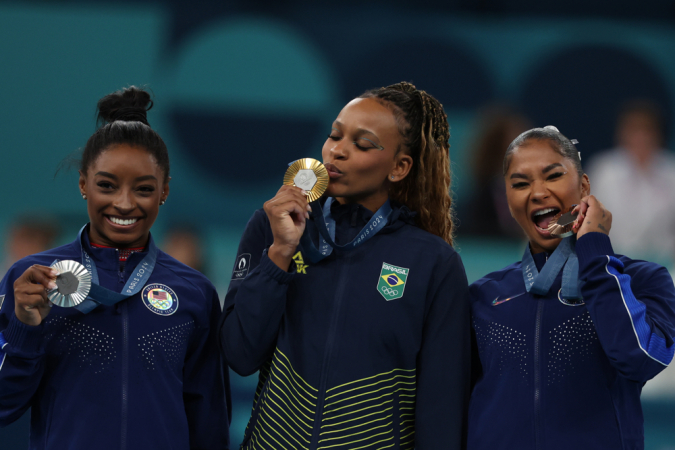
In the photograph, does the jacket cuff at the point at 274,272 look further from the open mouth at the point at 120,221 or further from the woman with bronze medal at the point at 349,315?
the open mouth at the point at 120,221

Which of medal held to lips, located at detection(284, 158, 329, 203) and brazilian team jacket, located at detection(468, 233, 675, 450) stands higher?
medal held to lips, located at detection(284, 158, 329, 203)

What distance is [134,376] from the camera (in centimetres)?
235

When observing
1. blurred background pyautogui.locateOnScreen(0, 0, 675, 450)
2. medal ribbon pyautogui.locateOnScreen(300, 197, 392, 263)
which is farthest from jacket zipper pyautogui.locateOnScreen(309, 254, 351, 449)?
blurred background pyautogui.locateOnScreen(0, 0, 675, 450)

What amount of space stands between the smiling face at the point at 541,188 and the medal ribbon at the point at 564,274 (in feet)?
0.28

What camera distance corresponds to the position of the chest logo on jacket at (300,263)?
99.9 inches

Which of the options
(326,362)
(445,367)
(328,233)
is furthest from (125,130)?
(445,367)

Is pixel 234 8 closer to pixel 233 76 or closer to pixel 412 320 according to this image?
pixel 233 76

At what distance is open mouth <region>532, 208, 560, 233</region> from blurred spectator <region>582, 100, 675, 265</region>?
4871mm

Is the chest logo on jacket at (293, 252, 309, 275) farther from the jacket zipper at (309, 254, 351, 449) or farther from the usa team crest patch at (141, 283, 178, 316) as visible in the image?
the usa team crest patch at (141, 283, 178, 316)

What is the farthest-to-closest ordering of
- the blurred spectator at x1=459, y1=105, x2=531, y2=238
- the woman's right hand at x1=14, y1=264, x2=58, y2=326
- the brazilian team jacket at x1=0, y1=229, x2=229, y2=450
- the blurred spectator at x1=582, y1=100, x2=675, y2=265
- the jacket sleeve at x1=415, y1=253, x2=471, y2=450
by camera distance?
the blurred spectator at x1=582, y1=100, x2=675, y2=265 → the blurred spectator at x1=459, y1=105, x2=531, y2=238 → the jacket sleeve at x1=415, y1=253, x2=471, y2=450 → the brazilian team jacket at x1=0, y1=229, x2=229, y2=450 → the woman's right hand at x1=14, y1=264, x2=58, y2=326

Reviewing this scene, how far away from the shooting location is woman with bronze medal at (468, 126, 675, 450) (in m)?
2.24

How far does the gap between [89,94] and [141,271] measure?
514 cm

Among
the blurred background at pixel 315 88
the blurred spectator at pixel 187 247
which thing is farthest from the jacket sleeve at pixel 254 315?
the blurred background at pixel 315 88

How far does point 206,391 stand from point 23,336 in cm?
66
